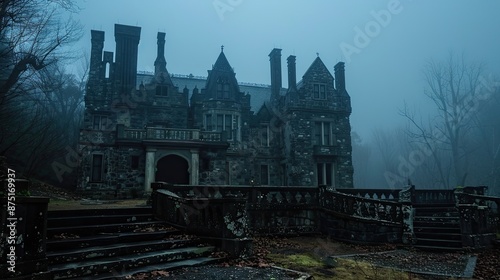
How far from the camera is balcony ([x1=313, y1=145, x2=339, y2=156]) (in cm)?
2875

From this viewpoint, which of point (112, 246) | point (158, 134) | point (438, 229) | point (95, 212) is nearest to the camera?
point (112, 246)

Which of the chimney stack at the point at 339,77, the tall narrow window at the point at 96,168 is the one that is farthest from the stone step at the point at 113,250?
the chimney stack at the point at 339,77

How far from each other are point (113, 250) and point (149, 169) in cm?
1662

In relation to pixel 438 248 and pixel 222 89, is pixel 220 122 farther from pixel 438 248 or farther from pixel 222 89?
pixel 438 248

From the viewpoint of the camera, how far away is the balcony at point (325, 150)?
2875cm

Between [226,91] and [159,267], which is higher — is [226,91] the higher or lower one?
the higher one

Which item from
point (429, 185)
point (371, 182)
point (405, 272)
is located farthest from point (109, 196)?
point (371, 182)

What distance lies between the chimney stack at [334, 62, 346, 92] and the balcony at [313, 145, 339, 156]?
645cm

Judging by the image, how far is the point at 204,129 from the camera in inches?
1090

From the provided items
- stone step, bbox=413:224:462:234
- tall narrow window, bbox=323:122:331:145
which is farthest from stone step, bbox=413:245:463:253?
tall narrow window, bbox=323:122:331:145

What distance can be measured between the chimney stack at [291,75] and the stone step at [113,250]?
2393 centimetres

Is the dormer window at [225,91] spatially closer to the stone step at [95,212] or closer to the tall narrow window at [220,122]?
the tall narrow window at [220,122]

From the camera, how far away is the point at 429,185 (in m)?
51.3

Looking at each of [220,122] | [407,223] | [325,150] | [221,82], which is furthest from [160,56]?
[407,223]
